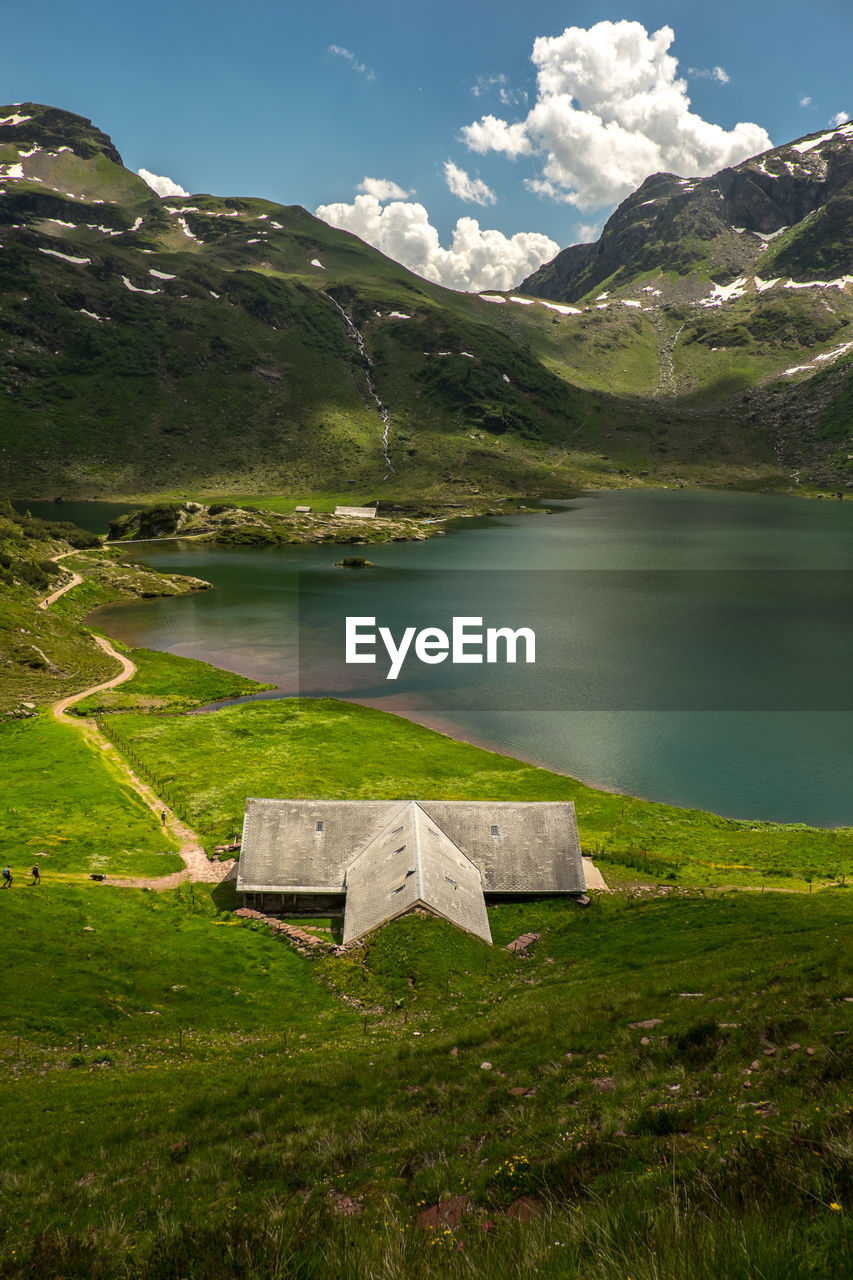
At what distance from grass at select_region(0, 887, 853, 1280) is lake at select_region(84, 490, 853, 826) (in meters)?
32.0

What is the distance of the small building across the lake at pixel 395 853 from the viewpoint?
120ft

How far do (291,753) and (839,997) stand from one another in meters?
53.4

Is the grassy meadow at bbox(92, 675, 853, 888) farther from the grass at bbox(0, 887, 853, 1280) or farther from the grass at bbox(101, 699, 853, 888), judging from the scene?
the grass at bbox(0, 887, 853, 1280)

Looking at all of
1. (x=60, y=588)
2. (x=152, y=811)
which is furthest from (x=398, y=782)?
(x=60, y=588)

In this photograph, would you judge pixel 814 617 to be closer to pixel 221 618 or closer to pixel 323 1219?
pixel 221 618

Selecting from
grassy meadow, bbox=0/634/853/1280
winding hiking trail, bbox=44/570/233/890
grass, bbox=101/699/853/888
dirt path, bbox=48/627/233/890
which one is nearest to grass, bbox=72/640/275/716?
winding hiking trail, bbox=44/570/233/890

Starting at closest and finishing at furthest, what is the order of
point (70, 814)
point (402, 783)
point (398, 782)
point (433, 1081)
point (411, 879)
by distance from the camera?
1. point (433, 1081)
2. point (411, 879)
3. point (70, 814)
4. point (402, 783)
5. point (398, 782)

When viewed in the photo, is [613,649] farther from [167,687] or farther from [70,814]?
[70,814]

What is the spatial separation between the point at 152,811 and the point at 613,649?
6795 cm

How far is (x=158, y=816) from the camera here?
168 ft

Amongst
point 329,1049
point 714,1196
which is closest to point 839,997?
point 714,1196

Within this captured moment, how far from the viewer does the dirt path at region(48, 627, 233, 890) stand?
41.7m

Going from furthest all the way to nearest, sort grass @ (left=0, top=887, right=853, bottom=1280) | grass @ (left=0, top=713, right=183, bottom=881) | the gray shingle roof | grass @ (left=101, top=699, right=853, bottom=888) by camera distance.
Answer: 1. grass @ (left=101, top=699, right=853, bottom=888)
2. grass @ (left=0, top=713, right=183, bottom=881)
3. the gray shingle roof
4. grass @ (left=0, top=887, right=853, bottom=1280)

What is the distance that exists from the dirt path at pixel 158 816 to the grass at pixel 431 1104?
7.68 metres
